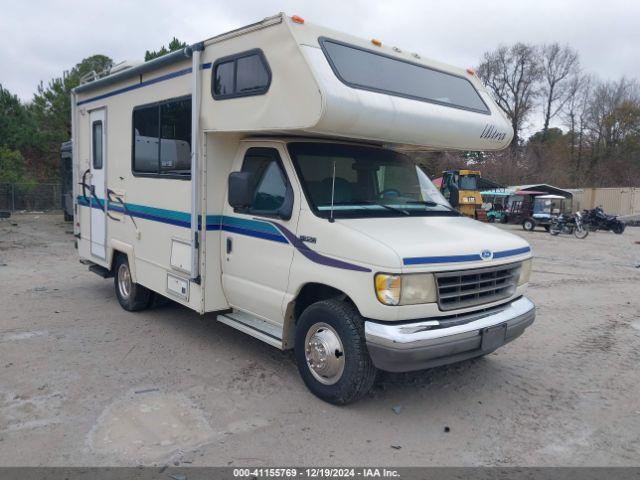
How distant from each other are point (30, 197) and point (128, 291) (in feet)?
70.8

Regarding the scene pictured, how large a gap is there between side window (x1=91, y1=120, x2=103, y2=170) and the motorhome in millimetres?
1387

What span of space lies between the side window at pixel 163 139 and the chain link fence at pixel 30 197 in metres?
21.6

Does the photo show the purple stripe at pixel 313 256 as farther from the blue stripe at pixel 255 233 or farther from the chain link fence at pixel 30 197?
the chain link fence at pixel 30 197

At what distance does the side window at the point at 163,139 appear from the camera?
567 centimetres

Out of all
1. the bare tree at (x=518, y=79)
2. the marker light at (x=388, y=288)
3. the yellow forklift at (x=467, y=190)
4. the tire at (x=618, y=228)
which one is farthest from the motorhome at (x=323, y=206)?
the bare tree at (x=518, y=79)

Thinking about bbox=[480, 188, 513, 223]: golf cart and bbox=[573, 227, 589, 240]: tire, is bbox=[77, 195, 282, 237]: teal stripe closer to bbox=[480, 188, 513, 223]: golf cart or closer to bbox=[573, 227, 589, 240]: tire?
bbox=[573, 227, 589, 240]: tire

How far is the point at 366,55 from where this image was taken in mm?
4844

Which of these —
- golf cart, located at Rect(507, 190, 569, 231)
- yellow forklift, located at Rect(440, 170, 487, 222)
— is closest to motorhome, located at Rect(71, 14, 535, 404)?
yellow forklift, located at Rect(440, 170, 487, 222)

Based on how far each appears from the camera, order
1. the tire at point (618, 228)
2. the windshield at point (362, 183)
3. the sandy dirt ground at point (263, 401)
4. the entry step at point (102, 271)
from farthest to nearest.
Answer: the tire at point (618, 228), the entry step at point (102, 271), the windshield at point (362, 183), the sandy dirt ground at point (263, 401)

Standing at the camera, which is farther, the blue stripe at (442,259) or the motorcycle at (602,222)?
the motorcycle at (602,222)

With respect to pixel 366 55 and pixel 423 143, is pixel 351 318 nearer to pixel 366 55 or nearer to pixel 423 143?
pixel 423 143

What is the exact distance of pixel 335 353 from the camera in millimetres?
4383

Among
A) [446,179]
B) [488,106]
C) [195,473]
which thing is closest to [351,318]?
[195,473]

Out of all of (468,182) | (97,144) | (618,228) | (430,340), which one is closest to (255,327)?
(430,340)
